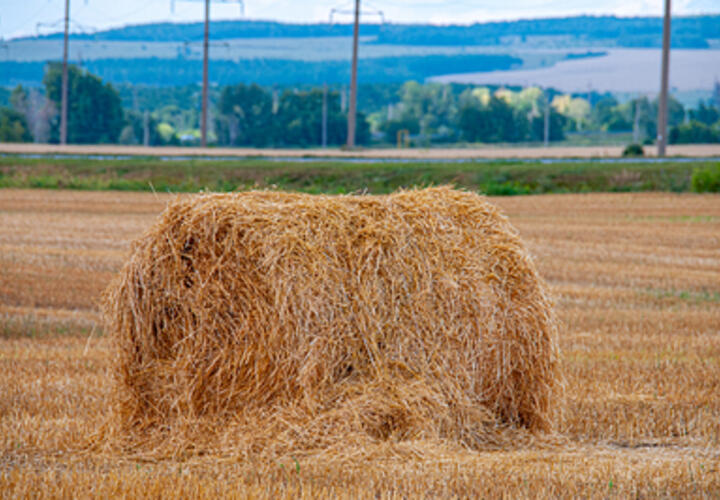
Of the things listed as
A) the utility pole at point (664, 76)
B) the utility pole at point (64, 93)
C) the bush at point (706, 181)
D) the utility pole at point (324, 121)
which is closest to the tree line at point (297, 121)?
the utility pole at point (324, 121)

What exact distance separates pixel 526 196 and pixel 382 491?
31.6 m

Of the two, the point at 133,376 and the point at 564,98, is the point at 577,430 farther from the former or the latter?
the point at 564,98

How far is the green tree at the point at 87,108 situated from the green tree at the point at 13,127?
2699mm

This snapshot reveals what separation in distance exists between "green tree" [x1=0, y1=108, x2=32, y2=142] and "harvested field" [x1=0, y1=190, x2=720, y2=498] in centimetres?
7225

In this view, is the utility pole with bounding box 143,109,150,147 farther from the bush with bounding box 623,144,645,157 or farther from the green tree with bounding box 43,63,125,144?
the bush with bounding box 623,144,645,157

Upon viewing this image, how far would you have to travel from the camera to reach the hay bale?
6.43 meters

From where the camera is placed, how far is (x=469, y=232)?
725 centimetres

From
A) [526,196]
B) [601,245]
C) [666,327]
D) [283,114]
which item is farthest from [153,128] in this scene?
[666,327]

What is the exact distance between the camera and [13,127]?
286 feet

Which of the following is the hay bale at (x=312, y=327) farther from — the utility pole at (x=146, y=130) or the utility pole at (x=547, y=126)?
the utility pole at (x=547, y=126)

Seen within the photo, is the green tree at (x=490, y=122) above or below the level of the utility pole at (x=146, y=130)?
above

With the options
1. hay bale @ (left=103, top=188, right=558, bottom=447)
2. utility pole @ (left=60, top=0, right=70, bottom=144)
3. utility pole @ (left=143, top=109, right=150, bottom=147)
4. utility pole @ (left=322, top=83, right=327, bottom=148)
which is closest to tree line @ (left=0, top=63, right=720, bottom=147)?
utility pole @ (left=143, top=109, right=150, bottom=147)

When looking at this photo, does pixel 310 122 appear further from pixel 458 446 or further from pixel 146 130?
pixel 458 446

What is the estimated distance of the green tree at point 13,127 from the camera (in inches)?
3386
